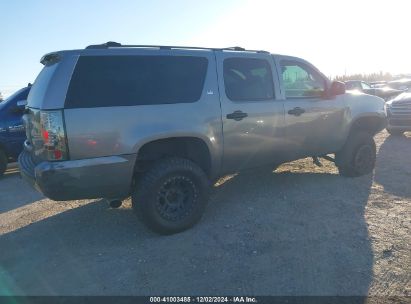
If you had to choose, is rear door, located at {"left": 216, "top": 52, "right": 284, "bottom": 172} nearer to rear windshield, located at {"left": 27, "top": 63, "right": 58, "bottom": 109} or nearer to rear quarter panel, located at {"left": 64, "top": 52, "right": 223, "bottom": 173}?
rear quarter panel, located at {"left": 64, "top": 52, "right": 223, "bottom": 173}

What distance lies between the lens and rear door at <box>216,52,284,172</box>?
469cm

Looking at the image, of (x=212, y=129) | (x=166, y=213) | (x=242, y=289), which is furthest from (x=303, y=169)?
(x=242, y=289)

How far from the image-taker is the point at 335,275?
3381 mm

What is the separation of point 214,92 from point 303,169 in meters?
3.33

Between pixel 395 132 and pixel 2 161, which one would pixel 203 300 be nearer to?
pixel 2 161

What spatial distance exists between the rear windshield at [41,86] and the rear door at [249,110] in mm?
1919

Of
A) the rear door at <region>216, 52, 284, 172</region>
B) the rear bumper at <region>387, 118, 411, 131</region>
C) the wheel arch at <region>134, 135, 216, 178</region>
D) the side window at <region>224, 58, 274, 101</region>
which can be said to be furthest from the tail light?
the rear bumper at <region>387, 118, 411, 131</region>

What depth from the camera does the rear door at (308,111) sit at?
5.34 m

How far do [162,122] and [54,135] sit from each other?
111cm

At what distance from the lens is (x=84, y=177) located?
3.80 m

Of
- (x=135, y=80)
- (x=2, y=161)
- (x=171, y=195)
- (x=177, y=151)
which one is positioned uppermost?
(x=135, y=80)

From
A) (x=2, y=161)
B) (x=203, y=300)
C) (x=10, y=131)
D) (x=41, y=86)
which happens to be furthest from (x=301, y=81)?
(x=2, y=161)

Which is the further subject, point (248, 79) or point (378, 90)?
point (378, 90)

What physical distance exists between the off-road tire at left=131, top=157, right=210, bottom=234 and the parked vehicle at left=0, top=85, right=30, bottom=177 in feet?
15.9
